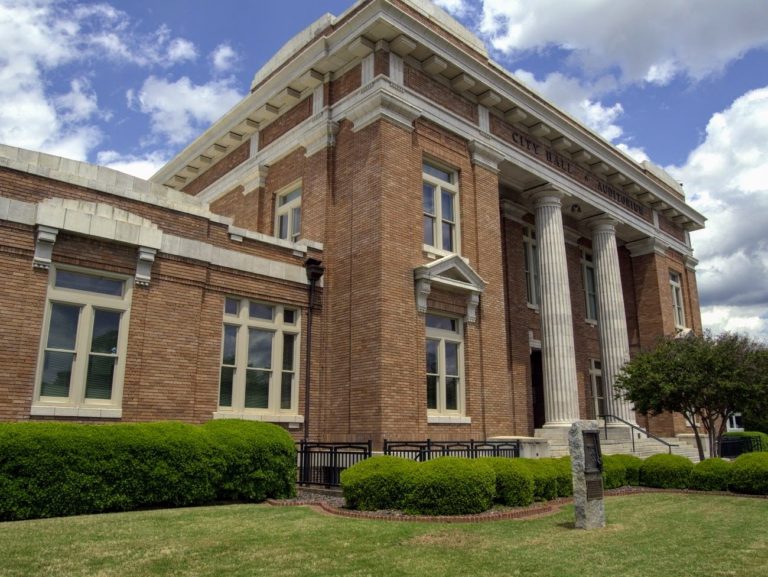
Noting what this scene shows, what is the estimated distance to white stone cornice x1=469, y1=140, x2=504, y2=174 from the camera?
19.5m

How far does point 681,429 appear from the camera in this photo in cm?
2695

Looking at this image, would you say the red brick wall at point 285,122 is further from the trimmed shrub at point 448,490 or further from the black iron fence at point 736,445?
the black iron fence at point 736,445

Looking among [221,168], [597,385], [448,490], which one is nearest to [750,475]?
[448,490]

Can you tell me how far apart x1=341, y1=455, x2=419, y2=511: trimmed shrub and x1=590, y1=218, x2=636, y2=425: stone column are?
16.4 m

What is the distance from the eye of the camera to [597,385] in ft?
88.2

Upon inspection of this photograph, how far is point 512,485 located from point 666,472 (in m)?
5.82

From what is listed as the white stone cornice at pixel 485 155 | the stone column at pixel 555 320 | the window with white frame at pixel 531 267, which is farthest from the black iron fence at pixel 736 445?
the white stone cornice at pixel 485 155

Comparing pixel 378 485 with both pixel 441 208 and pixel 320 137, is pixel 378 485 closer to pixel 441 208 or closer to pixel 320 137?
pixel 441 208

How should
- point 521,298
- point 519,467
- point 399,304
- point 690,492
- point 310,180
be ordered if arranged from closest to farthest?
point 519,467 < point 690,492 < point 399,304 < point 310,180 < point 521,298

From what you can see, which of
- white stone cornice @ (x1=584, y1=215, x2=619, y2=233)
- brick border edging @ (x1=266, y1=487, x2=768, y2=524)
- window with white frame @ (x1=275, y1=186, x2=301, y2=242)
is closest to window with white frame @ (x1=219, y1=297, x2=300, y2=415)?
window with white frame @ (x1=275, y1=186, x2=301, y2=242)

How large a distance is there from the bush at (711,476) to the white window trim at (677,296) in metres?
17.1

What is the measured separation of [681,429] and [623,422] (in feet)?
16.5

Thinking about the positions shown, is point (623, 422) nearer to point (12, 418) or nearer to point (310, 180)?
point (310, 180)

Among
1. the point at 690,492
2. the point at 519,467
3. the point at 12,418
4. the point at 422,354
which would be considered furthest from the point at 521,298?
the point at 12,418
